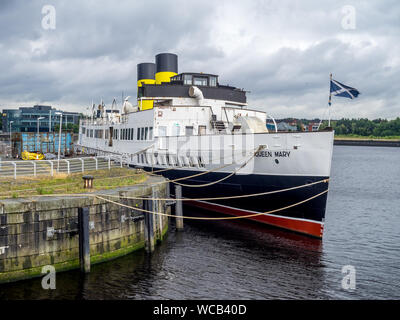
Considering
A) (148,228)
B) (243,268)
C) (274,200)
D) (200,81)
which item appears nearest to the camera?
(243,268)

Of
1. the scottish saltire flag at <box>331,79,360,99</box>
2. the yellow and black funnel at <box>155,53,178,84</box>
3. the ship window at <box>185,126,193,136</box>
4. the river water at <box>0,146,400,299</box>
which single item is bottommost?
the river water at <box>0,146,400,299</box>

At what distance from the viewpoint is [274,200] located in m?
21.4

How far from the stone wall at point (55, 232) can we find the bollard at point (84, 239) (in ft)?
1.16

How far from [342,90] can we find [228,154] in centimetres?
785

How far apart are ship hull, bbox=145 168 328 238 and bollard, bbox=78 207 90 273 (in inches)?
363

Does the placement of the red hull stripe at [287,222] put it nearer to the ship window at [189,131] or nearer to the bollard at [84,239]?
the ship window at [189,131]

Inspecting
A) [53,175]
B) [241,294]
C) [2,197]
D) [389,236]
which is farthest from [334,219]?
[2,197]

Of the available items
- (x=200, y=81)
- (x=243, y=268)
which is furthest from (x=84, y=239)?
(x=200, y=81)

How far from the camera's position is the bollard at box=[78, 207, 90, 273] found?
1373cm

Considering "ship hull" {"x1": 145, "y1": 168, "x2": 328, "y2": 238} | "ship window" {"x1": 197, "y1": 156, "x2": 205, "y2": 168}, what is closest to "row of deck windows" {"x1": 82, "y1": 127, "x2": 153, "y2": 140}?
"ship window" {"x1": 197, "y1": 156, "x2": 205, "y2": 168}

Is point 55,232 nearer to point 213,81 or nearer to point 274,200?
point 274,200

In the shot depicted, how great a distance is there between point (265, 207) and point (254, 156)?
3.32 meters

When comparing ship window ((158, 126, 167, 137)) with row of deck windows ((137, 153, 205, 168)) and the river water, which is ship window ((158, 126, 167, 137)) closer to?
row of deck windows ((137, 153, 205, 168))
